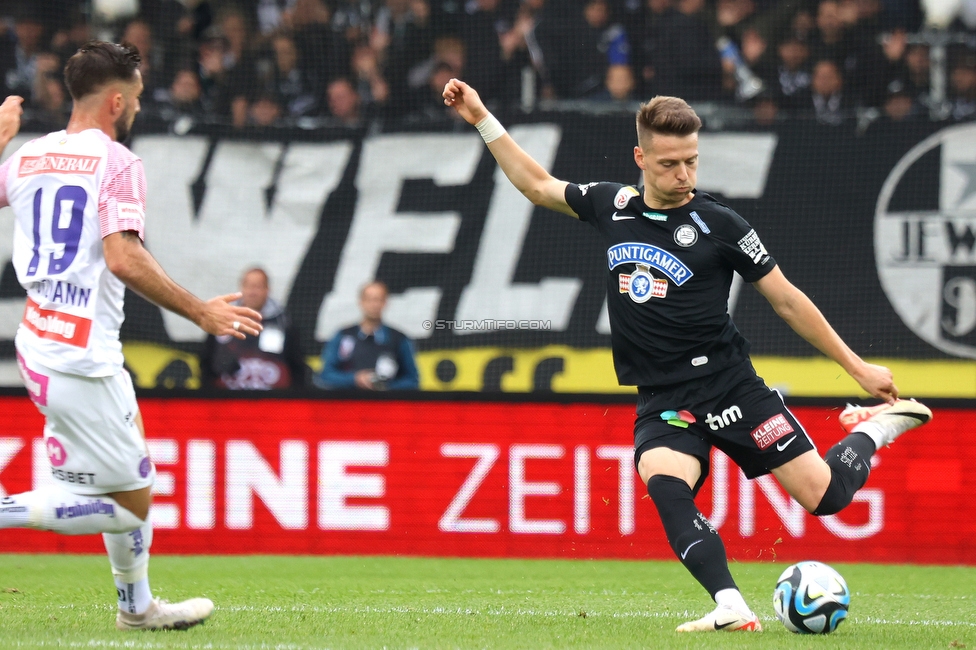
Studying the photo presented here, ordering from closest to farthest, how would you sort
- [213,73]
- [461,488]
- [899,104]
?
[461,488]
[899,104]
[213,73]

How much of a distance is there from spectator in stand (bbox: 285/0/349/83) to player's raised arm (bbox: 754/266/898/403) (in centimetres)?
786

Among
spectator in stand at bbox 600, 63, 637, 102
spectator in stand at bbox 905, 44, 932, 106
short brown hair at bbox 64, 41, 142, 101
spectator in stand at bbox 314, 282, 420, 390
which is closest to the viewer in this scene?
short brown hair at bbox 64, 41, 142, 101

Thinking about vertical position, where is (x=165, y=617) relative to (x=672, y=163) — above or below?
below

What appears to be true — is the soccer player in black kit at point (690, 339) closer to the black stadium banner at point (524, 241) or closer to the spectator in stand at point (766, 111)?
the black stadium banner at point (524, 241)

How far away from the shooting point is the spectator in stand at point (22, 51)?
11.8m

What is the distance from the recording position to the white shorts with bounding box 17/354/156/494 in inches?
172

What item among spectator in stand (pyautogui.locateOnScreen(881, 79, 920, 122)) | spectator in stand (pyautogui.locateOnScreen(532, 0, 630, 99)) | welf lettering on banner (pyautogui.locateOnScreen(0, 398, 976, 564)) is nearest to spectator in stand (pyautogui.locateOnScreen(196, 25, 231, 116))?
spectator in stand (pyautogui.locateOnScreen(532, 0, 630, 99))

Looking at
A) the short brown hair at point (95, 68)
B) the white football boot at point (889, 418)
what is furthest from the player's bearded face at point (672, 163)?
the short brown hair at point (95, 68)

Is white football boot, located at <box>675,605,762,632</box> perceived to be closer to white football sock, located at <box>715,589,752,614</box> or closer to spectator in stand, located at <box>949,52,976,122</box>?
white football sock, located at <box>715,589,752,614</box>

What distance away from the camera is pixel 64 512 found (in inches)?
176

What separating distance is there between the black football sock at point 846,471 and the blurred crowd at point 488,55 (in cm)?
625

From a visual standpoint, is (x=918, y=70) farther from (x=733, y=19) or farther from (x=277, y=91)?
(x=277, y=91)

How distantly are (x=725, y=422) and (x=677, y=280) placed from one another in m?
0.59

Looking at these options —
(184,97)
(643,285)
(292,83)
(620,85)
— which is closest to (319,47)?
(292,83)
